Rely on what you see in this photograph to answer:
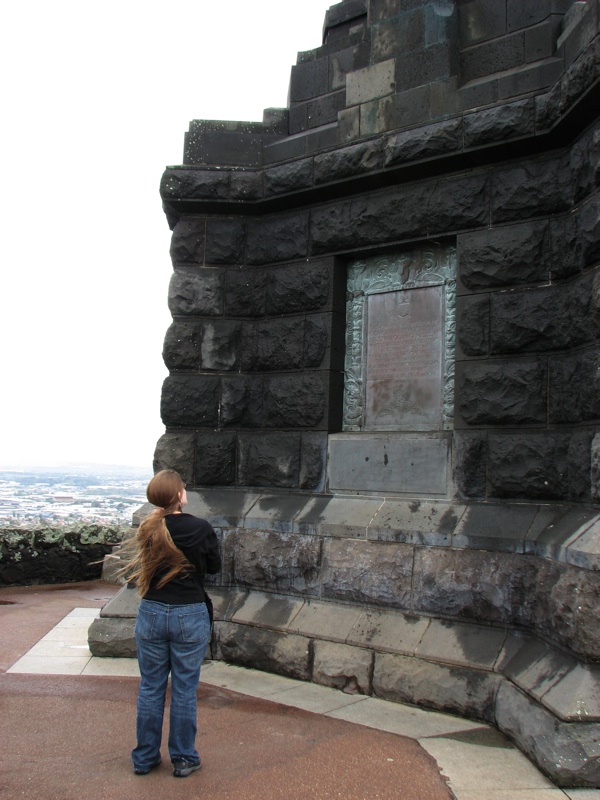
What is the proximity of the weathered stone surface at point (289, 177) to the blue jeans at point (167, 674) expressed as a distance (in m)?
4.02

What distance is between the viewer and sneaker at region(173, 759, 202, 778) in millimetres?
3748

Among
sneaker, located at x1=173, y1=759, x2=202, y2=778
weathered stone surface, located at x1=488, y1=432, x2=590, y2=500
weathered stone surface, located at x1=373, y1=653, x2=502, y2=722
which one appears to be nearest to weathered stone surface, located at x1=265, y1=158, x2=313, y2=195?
weathered stone surface, located at x1=488, y1=432, x2=590, y2=500

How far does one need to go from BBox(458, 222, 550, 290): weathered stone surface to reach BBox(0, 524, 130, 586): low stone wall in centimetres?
740

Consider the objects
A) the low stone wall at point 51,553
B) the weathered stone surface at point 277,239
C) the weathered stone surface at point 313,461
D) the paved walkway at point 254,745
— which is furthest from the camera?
the low stone wall at point 51,553

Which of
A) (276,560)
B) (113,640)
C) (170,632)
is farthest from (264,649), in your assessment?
(170,632)

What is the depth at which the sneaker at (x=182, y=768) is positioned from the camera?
12.3ft

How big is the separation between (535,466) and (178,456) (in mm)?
3202

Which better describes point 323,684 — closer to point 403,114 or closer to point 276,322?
point 276,322

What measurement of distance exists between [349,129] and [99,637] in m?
4.87

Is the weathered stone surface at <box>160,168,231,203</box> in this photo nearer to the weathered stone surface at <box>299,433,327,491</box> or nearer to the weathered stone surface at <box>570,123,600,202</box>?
the weathered stone surface at <box>299,433,327,491</box>

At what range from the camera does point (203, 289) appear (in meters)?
6.91

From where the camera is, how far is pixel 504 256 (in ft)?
18.3

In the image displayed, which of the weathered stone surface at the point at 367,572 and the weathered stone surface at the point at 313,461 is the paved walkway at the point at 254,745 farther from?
the weathered stone surface at the point at 313,461

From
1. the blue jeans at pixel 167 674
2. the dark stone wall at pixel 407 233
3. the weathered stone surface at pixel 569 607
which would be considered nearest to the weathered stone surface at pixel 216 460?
the dark stone wall at pixel 407 233
